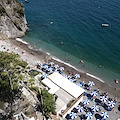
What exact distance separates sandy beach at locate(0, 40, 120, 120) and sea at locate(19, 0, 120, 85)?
2.31m

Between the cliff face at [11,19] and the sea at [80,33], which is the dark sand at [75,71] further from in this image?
the cliff face at [11,19]

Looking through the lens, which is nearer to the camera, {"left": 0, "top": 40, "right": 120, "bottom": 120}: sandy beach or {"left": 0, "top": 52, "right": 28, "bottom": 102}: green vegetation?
{"left": 0, "top": 52, "right": 28, "bottom": 102}: green vegetation

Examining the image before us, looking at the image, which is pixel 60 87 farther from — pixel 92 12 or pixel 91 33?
pixel 92 12

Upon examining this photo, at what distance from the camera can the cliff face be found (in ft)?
166

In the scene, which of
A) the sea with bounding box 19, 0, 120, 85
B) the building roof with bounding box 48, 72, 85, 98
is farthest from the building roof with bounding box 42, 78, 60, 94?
the sea with bounding box 19, 0, 120, 85

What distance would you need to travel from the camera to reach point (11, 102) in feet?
70.8

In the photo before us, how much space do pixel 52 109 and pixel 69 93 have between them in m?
7.54

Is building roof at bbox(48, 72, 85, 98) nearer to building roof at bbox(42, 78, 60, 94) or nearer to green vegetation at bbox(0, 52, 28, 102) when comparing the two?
building roof at bbox(42, 78, 60, 94)

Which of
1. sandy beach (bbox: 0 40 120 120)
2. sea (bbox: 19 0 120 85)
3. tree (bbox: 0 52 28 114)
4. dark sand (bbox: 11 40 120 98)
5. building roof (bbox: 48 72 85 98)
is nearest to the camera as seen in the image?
tree (bbox: 0 52 28 114)

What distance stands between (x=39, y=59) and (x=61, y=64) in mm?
8285

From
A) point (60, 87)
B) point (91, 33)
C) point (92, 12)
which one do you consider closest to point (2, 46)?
point (60, 87)

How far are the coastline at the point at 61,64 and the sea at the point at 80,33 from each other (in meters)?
1.64

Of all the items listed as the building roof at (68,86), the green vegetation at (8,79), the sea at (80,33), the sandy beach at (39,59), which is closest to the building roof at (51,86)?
the building roof at (68,86)

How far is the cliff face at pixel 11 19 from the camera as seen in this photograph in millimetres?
50500
